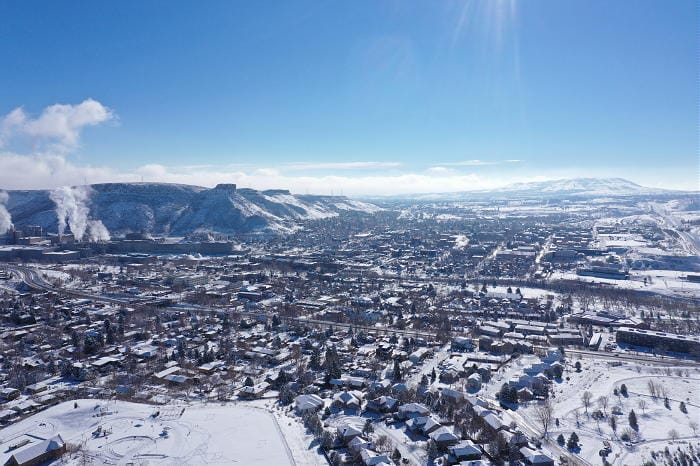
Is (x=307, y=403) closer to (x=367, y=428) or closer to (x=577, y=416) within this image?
(x=367, y=428)

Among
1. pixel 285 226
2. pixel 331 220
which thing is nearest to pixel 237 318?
pixel 285 226

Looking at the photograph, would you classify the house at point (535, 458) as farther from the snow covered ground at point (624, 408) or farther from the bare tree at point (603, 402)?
the bare tree at point (603, 402)

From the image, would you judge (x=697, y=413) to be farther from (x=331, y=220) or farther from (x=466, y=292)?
(x=331, y=220)

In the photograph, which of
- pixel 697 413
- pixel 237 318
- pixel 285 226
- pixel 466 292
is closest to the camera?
pixel 697 413

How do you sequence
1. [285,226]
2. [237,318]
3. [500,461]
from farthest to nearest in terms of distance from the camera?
[285,226] < [237,318] < [500,461]

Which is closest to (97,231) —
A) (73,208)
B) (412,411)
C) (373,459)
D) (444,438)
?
(73,208)
